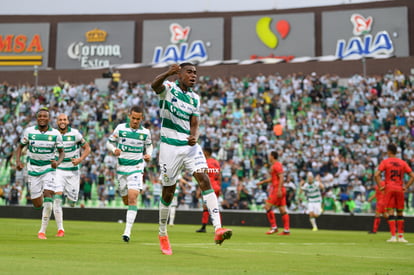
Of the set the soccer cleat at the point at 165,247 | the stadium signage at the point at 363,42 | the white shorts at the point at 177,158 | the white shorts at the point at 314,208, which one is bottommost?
the soccer cleat at the point at 165,247

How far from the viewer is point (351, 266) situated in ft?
28.6

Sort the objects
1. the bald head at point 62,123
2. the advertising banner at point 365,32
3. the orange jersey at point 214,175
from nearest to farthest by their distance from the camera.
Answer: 1. the bald head at point 62,123
2. the orange jersey at point 214,175
3. the advertising banner at point 365,32

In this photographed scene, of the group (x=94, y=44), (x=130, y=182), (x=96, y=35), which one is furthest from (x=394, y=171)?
(x=96, y=35)

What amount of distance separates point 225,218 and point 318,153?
8.34 m

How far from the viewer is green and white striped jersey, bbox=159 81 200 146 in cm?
995

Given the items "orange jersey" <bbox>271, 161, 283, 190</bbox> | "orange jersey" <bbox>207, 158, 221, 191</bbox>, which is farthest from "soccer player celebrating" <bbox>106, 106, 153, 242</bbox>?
"orange jersey" <bbox>271, 161, 283, 190</bbox>

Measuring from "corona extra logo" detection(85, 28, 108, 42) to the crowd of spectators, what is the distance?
10318 mm

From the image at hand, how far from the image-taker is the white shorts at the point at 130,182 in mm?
13773

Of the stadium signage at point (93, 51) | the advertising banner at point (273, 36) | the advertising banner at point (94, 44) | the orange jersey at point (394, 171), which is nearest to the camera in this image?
the orange jersey at point (394, 171)

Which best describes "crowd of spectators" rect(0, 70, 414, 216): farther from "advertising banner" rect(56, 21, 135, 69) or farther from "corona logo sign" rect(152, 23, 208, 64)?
"advertising banner" rect(56, 21, 135, 69)

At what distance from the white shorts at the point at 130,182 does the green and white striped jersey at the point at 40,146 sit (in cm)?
170

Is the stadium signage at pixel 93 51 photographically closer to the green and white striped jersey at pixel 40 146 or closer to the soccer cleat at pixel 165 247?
the green and white striped jersey at pixel 40 146

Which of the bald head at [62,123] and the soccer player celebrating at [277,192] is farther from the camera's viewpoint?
the soccer player celebrating at [277,192]

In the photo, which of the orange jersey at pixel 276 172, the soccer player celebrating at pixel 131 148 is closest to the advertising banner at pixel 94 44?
the orange jersey at pixel 276 172
